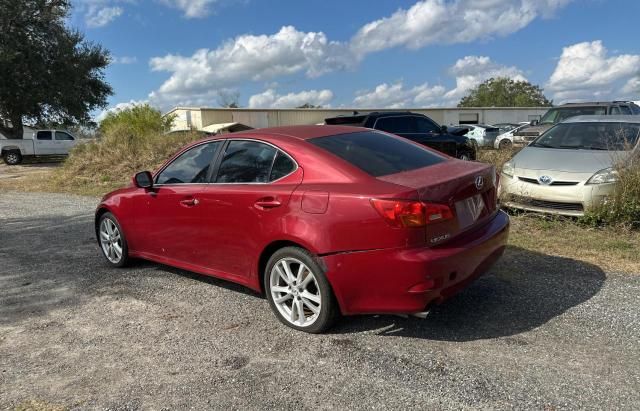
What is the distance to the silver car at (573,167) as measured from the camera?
6.52m

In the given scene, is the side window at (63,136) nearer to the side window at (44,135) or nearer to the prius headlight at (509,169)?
the side window at (44,135)

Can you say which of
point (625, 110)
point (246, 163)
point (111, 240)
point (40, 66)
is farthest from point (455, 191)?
point (40, 66)

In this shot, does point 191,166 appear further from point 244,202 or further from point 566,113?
point 566,113

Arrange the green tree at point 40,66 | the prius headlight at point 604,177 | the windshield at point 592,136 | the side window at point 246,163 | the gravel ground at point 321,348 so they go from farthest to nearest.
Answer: the green tree at point 40,66 → the windshield at point 592,136 → the prius headlight at point 604,177 → the side window at point 246,163 → the gravel ground at point 321,348

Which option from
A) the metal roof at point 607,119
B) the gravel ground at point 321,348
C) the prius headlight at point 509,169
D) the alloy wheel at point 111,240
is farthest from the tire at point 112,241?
the metal roof at point 607,119

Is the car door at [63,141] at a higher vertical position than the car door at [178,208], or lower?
higher

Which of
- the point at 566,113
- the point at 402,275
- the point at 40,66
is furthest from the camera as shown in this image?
the point at 40,66

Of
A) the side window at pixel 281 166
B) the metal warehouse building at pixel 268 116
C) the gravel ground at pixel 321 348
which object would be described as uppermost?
the metal warehouse building at pixel 268 116

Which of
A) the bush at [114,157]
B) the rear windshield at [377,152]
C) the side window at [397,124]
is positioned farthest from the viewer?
the bush at [114,157]

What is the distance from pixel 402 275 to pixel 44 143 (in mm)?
27995

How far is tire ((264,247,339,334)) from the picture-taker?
12.0 ft

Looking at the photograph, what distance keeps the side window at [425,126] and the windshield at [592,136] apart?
13.9 feet

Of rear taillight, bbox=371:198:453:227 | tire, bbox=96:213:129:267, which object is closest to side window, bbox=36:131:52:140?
tire, bbox=96:213:129:267

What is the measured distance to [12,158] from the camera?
25734 millimetres
